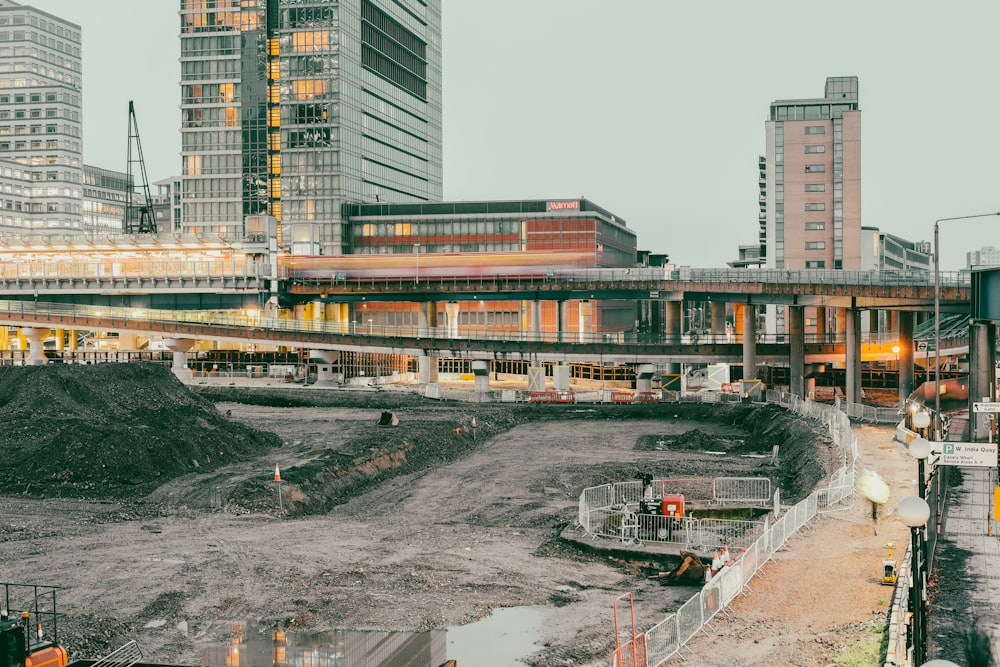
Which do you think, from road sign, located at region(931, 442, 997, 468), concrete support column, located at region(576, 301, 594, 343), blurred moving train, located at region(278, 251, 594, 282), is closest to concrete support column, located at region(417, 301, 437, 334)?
blurred moving train, located at region(278, 251, 594, 282)

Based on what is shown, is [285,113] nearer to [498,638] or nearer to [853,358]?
[853,358]

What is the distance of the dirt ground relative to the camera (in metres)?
25.2

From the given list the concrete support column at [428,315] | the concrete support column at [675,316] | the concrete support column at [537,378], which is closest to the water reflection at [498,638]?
→ the concrete support column at [537,378]

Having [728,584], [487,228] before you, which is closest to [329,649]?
[728,584]

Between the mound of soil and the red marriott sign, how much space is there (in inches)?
3029

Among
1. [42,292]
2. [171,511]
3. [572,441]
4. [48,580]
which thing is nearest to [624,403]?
[572,441]

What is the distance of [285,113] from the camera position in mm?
146250

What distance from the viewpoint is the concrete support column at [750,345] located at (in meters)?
88.1

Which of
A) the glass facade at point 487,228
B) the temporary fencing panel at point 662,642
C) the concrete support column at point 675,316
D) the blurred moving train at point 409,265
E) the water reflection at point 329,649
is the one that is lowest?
the water reflection at point 329,649

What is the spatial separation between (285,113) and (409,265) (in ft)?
116

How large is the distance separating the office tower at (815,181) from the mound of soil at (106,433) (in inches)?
3547

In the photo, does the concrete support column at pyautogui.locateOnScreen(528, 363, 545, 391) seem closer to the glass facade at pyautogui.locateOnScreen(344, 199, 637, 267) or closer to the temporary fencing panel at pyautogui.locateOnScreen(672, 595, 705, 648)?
the glass facade at pyautogui.locateOnScreen(344, 199, 637, 267)

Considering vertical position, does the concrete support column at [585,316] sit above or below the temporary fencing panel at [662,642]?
above

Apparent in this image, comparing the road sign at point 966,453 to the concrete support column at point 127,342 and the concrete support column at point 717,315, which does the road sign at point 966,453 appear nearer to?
the concrete support column at point 717,315
